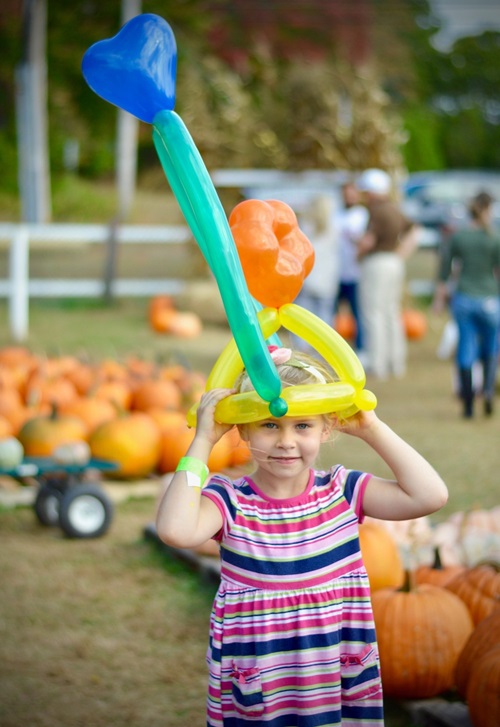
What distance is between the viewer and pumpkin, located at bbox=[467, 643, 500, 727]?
3.09 metres

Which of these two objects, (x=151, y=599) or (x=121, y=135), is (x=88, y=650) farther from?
(x=121, y=135)

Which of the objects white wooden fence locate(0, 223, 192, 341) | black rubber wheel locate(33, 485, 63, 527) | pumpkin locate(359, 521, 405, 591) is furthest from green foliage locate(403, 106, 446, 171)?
pumpkin locate(359, 521, 405, 591)

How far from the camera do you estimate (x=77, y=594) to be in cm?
480

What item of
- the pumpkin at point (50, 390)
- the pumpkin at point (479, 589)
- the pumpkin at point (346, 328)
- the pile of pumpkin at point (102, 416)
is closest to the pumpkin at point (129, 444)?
the pile of pumpkin at point (102, 416)

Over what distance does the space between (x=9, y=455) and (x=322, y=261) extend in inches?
227

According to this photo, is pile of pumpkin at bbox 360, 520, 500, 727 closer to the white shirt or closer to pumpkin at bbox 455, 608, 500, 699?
pumpkin at bbox 455, 608, 500, 699

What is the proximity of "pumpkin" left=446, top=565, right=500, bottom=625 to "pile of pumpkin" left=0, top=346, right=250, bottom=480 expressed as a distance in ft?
6.35

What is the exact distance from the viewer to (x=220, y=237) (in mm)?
2322

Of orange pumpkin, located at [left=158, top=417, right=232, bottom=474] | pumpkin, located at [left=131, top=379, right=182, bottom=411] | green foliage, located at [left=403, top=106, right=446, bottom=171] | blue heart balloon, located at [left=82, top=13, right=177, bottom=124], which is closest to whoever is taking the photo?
blue heart balloon, located at [left=82, top=13, right=177, bottom=124]

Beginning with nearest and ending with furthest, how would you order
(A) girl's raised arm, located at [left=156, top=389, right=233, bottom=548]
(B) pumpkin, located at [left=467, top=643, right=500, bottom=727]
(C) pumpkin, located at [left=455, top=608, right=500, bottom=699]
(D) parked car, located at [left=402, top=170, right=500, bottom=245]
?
1. (A) girl's raised arm, located at [left=156, top=389, right=233, bottom=548]
2. (B) pumpkin, located at [left=467, top=643, right=500, bottom=727]
3. (C) pumpkin, located at [left=455, top=608, right=500, bottom=699]
4. (D) parked car, located at [left=402, top=170, right=500, bottom=245]

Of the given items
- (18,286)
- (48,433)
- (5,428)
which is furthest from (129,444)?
(18,286)

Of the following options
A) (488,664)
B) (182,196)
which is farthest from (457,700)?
(182,196)

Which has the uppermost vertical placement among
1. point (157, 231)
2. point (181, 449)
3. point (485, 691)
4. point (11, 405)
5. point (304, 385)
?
point (157, 231)

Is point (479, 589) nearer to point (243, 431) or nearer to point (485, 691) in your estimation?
point (485, 691)
